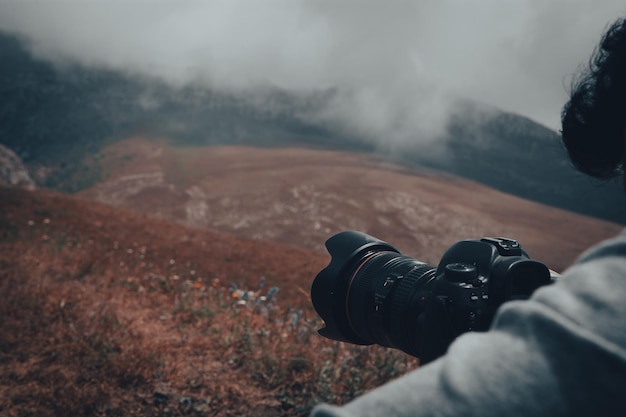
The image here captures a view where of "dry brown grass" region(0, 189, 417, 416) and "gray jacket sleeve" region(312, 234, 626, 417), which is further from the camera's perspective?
"dry brown grass" region(0, 189, 417, 416)

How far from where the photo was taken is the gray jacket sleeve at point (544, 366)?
0.53 meters

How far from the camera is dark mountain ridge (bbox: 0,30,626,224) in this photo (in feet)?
263

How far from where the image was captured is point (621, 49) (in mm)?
1006

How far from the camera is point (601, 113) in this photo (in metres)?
1.11

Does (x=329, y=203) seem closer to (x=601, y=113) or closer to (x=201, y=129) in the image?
(x=201, y=129)

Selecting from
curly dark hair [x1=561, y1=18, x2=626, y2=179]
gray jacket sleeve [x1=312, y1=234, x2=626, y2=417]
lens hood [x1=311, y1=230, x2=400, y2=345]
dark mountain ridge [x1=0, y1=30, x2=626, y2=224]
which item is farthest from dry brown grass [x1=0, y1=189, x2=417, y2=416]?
dark mountain ridge [x1=0, y1=30, x2=626, y2=224]

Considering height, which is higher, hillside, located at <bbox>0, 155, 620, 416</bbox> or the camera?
A: the camera

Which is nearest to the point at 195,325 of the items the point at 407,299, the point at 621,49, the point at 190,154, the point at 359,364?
the point at 359,364

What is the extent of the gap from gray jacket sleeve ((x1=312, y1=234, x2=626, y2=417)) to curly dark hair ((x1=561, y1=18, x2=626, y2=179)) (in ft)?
1.86

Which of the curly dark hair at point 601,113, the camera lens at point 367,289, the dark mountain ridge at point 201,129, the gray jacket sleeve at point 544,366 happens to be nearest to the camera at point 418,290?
the camera lens at point 367,289

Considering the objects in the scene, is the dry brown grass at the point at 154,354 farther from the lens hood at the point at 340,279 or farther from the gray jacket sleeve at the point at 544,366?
the gray jacket sleeve at the point at 544,366

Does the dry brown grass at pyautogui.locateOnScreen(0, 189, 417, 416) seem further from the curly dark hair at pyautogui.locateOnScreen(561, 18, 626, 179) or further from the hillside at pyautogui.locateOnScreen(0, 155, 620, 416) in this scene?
the curly dark hair at pyautogui.locateOnScreen(561, 18, 626, 179)

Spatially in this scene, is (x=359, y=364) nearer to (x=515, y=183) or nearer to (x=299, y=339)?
(x=299, y=339)

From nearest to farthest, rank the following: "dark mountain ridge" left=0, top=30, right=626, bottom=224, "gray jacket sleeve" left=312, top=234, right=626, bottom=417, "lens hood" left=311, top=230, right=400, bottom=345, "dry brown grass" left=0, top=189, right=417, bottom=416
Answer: "gray jacket sleeve" left=312, top=234, right=626, bottom=417 → "lens hood" left=311, top=230, right=400, bottom=345 → "dry brown grass" left=0, top=189, right=417, bottom=416 → "dark mountain ridge" left=0, top=30, right=626, bottom=224
